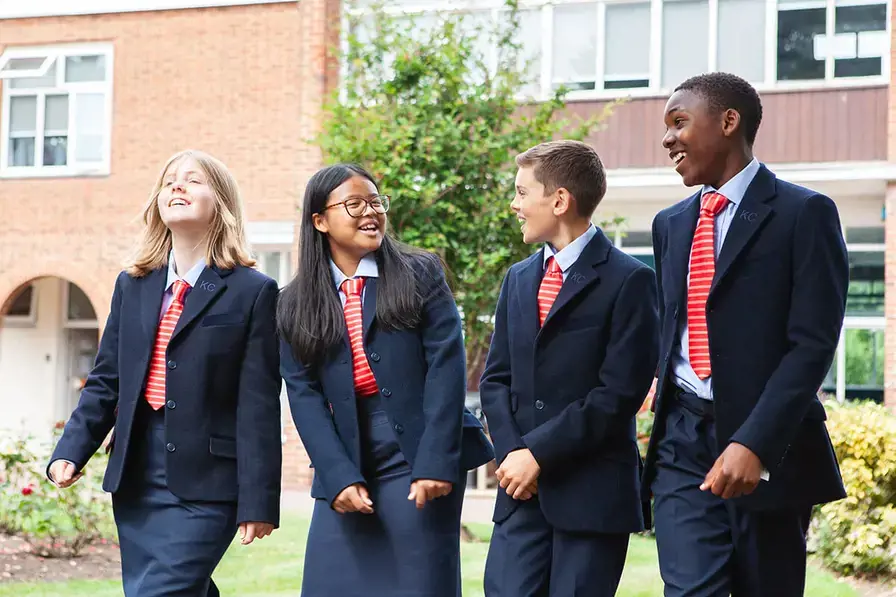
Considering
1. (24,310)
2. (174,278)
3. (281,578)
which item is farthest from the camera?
(24,310)

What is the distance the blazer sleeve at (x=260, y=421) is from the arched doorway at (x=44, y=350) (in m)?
16.7

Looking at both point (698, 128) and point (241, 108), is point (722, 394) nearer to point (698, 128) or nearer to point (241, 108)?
point (698, 128)

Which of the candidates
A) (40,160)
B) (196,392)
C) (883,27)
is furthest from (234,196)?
(40,160)

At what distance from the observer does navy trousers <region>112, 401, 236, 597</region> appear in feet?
14.0

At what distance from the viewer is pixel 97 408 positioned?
179 inches

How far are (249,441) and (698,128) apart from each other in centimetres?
183

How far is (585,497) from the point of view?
3.93 meters

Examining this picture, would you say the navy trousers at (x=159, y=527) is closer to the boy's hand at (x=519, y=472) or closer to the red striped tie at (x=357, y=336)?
the red striped tie at (x=357, y=336)

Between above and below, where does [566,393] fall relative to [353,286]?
below

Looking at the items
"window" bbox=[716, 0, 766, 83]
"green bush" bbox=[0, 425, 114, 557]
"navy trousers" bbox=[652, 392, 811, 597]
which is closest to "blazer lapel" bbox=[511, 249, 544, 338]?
"navy trousers" bbox=[652, 392, 811, 597]

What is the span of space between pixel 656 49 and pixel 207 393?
41.2 ft

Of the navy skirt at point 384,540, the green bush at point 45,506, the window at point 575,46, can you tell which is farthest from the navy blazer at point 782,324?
the window at point 575,46

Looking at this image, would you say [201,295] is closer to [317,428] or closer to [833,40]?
[317,428]

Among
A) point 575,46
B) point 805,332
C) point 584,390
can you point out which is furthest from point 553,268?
point 575,46
